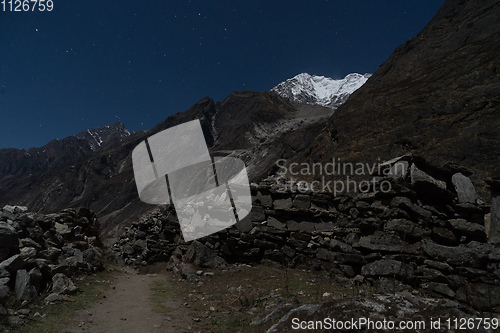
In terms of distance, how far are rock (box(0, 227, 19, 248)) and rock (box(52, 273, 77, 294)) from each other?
136cm

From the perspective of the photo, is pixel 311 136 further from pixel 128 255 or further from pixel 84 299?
pixel 84 299

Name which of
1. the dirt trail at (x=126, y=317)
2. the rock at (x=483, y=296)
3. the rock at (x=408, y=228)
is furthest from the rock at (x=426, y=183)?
the dirt trail at (x=126, y=317)

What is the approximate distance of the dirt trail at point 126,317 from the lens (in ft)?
16.7

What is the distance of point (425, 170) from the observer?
25.5 feet

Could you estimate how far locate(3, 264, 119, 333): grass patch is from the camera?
14.9 feet

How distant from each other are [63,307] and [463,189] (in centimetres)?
1068

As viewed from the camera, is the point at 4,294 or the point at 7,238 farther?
the point at 7,238

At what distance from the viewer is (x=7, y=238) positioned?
18.9 feet

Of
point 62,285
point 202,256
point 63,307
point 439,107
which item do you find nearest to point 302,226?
point 202,256

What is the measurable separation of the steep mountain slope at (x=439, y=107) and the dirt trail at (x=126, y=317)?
51.8 feet

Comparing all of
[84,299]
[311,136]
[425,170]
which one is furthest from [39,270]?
[311,136]

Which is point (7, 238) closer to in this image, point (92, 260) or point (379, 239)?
point (92, 260)

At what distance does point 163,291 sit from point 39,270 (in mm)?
3570

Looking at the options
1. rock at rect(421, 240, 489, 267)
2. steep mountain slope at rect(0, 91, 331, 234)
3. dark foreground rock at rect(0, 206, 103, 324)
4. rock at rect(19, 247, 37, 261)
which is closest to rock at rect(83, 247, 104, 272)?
dark foreground rock at rect(0, 206, 103, 324)
